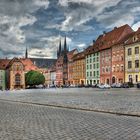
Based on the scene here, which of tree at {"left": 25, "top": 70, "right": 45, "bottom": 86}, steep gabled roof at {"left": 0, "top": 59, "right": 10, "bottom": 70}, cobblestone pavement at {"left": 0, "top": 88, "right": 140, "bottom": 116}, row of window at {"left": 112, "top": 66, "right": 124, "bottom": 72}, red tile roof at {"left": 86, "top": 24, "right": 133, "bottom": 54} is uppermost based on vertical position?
red tile roof at {"left": 86, "top": 24, "right": 133, "bottom": 54}

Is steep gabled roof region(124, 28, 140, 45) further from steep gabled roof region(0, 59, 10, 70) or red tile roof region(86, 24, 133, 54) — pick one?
steep gabled roof region(0, 59, 10, 70)

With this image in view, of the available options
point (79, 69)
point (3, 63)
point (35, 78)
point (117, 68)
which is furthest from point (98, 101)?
point (3, 63)

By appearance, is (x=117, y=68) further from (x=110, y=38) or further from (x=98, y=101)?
(x=98, y=101)

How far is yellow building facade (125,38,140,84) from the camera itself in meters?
86.5

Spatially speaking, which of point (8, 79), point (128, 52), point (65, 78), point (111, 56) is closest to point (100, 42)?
point (111, 56)

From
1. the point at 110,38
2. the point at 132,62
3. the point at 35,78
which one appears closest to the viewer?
the point at 132,62

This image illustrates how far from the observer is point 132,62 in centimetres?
8912

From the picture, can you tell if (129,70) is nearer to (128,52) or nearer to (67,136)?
(128,52)

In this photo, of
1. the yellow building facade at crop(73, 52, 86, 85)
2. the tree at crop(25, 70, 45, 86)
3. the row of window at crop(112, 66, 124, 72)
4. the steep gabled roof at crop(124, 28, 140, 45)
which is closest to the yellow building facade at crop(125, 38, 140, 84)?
the steep gabled roof at crop(124, 28, 140, 45)

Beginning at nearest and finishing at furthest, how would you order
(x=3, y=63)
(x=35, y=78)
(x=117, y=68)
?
(x=117, y=68) → (x=35, y=78) → (x=3, y=63)

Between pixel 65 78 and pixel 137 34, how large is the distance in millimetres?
77609

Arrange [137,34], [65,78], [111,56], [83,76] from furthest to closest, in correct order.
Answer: [65,78] → [83,76] → [111,56] → [137,34]

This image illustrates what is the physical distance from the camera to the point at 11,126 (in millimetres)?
11906

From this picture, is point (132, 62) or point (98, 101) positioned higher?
point (132, 62)
